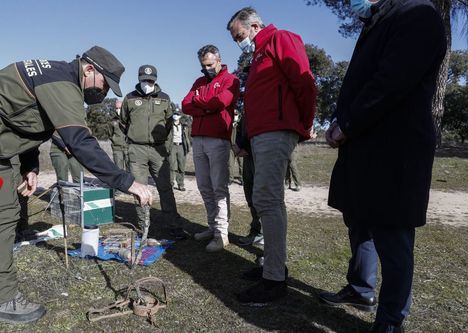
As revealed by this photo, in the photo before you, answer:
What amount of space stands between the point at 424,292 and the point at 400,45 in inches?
84.0

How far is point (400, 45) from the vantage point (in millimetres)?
2168

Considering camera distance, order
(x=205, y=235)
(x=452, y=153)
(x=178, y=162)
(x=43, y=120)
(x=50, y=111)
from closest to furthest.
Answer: (x=50, y=111) → (x=43, y=120) → (x=205, y=235) → (x=178, y=162) → (x=452, y=153)

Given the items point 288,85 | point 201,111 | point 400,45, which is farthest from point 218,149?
point 400,45

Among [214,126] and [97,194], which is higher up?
[214,126]

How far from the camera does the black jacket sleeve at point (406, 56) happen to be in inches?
84.4

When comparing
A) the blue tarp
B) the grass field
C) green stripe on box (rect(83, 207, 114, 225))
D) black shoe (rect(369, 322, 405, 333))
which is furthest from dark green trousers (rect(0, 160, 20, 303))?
green stripe on box (rect(83, 207, 114, 225))

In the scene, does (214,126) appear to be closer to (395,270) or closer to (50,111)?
Result: (50,111)

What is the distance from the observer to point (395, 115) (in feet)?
7.51

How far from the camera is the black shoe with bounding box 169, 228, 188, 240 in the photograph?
194 inches

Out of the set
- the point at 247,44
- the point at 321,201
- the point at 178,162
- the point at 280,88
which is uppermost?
the point at 247,44

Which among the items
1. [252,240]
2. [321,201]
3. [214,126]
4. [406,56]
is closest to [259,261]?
[252,240]

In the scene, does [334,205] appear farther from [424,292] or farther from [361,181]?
[424,292]

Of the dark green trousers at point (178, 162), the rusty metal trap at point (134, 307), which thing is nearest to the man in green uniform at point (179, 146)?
the dark green trousers at point (178, 162)

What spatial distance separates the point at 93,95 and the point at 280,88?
1.36 metres
